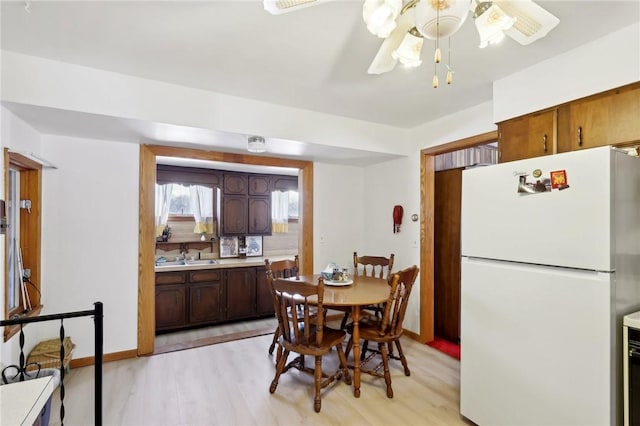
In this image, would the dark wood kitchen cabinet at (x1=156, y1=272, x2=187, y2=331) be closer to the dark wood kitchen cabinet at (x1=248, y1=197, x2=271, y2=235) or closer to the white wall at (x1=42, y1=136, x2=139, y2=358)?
the white wall at (x1=42, y1=136, x2=139, y2=358)

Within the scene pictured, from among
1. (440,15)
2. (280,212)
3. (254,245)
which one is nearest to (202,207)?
(254,245)

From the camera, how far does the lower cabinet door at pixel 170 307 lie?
399 centimetres

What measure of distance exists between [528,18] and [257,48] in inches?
56.9

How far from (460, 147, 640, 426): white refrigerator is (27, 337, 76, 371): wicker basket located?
10.3 ft

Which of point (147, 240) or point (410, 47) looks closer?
point (410, 47)

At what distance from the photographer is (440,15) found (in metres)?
1.17

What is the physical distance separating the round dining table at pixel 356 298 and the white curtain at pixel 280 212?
2.56 meters

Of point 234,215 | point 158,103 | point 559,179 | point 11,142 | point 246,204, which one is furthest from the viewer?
point 246,204

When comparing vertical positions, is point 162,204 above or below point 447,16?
below

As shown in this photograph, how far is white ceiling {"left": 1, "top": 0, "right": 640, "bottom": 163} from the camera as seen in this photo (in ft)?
5.44

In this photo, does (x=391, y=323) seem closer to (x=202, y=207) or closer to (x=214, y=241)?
(x=214, y=241)

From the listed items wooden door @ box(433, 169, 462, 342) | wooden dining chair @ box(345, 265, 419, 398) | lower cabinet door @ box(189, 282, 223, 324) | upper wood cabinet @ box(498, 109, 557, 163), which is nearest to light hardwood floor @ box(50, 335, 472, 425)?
wooden dining chair @ box(345, 265, 419, 398)

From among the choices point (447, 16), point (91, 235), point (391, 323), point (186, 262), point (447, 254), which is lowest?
point (391, 323)

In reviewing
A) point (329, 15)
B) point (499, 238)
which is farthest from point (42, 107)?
point (499, 238)
